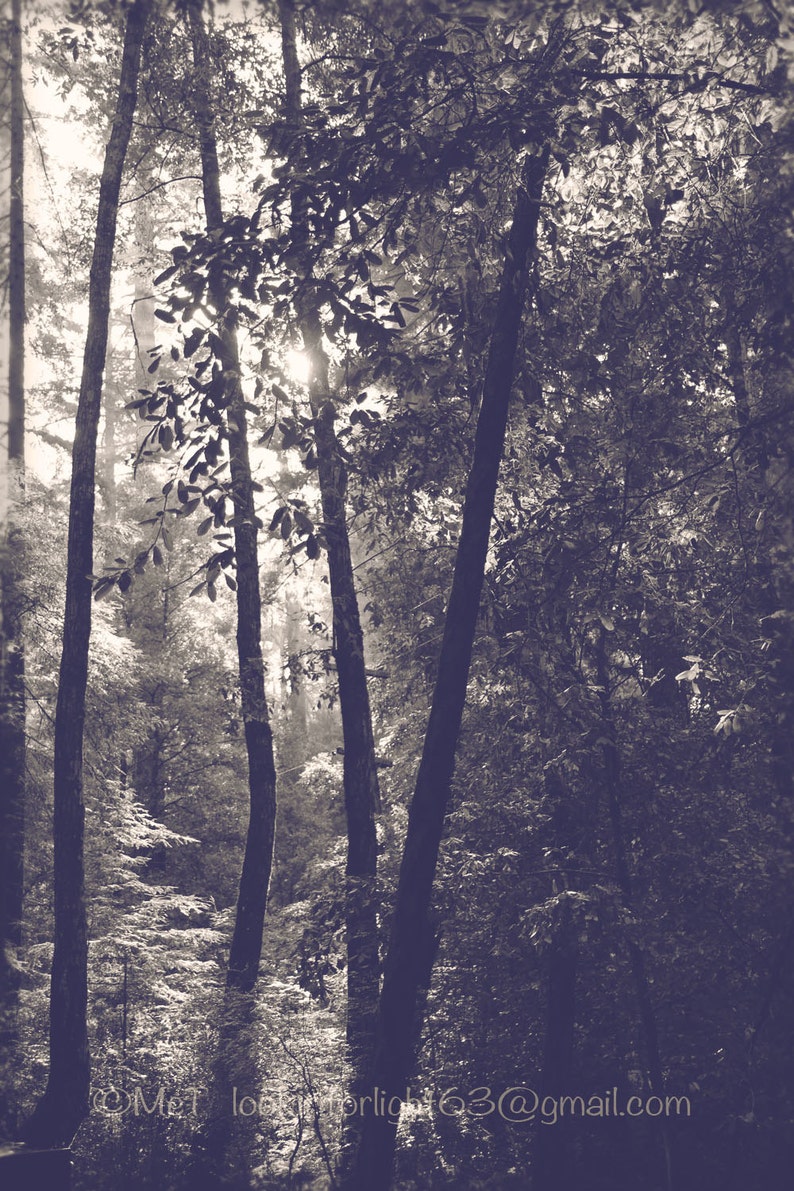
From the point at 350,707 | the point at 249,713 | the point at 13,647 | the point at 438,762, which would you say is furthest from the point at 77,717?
the point at 438,762

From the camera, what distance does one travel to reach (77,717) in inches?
346

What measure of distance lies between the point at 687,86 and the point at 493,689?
4248 millimetres

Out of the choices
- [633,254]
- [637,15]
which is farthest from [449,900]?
[637,15]

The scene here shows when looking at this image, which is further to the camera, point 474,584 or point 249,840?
point 249,840

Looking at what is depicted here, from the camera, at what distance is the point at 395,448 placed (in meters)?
5.51

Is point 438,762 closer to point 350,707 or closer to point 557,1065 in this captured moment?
point 557,1065

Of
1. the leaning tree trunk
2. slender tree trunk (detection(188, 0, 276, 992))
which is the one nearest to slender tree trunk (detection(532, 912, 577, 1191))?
the leaning tree trunk

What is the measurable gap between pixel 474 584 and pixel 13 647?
8581 millimetres

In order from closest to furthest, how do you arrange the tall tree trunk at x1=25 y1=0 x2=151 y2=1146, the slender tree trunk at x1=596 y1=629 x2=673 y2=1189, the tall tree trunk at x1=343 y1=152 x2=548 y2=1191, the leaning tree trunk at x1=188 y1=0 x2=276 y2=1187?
the tall tree trunk at x1=343 y1=152 x2=548 y2=1191 → the slender tree trunk at x1=596 y1=629 x2=673 y2=1189 → the leaning tree trunk at x1=188 y1=0 x2=276 y2=1187 → the tall tree trunk at x1=25 y1=0 x2=151 y2=1146

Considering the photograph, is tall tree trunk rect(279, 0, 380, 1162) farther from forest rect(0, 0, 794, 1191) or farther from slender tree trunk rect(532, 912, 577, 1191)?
slender tree trunk rect(532, 912, 577, 1191)

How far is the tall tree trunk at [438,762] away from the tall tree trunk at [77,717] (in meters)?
4.54

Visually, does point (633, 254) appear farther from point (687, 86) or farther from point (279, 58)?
point (279, 58)

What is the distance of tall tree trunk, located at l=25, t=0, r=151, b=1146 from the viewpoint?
823cm

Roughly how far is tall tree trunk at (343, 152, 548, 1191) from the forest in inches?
0.9
